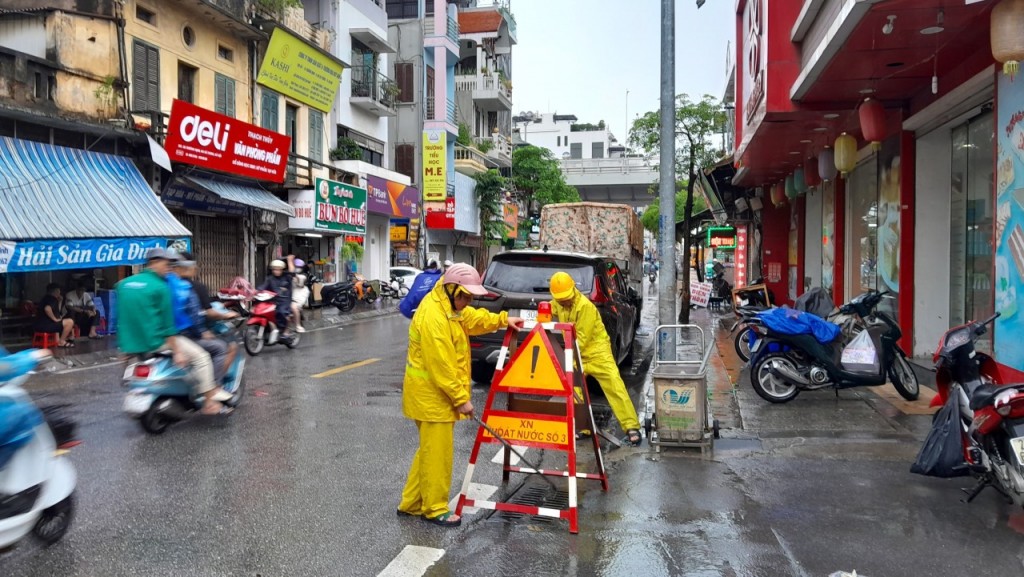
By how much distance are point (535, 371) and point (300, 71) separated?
21.4m

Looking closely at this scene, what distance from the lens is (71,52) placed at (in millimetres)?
16047

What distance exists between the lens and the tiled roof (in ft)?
152

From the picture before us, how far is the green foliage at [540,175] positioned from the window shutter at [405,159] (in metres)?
11.6

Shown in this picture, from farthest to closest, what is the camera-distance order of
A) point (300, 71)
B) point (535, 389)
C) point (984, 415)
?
point (300, 71)
point (535, 389)
point (984, 415)

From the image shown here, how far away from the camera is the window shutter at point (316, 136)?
2600 centimetres

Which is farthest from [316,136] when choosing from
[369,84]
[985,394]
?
[985,394]

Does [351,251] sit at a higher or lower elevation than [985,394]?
higher

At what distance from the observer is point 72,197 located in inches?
581

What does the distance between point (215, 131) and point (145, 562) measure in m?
16.0

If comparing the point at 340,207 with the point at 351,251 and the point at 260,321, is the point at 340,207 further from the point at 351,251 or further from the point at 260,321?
the point at 260,321

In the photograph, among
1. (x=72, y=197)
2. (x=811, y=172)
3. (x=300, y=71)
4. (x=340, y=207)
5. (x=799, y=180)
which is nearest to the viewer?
(x=72, y=197)

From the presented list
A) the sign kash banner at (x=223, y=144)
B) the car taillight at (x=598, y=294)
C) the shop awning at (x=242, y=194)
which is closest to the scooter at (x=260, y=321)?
the car taillight at (x=598, y=294)

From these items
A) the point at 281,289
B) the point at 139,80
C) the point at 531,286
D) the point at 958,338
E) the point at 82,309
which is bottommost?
the point at 82,309

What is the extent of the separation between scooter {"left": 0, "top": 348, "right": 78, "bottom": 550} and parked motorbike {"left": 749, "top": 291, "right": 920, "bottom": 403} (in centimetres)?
700
